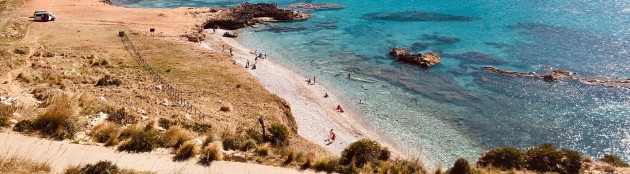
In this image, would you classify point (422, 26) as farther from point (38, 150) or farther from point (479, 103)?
point (38, 150)

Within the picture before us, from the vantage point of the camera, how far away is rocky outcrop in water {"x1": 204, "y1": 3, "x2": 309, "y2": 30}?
255 ft

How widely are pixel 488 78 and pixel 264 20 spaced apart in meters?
41.5

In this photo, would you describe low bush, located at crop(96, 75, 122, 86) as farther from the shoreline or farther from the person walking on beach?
the person walking on beach

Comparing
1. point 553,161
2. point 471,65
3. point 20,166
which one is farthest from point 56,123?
point 471,65

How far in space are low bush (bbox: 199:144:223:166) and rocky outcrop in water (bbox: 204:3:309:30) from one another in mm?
59805

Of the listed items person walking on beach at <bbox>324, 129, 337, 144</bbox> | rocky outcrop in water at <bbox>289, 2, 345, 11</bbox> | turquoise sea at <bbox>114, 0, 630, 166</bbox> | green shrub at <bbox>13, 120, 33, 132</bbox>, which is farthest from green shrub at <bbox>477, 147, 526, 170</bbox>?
rocky outcrop in water at <bbox>289, 2, 345, 11</bbox>

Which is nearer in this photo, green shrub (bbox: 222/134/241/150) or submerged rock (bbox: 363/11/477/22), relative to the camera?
green shrub (bbox: 222/134/241/150)

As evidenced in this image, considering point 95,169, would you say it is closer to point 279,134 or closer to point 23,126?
point 23,126

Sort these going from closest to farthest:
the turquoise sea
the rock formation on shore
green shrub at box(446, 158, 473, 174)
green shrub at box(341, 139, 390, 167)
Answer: green shrub at box(446, 158, 473, 174), green shrub at box(341, 139, 390, 167), the turquoise sea, the rock formation on shore

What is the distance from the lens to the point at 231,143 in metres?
22.0

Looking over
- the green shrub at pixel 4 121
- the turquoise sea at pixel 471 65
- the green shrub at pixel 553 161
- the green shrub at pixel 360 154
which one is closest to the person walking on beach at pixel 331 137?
the turquoise sea at pixel 471 65

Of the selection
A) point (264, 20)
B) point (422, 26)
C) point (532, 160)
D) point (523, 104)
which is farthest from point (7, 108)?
point (422, 26)

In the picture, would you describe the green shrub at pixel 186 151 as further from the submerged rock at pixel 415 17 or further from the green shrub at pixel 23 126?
the submerged rock at pixel 415 17

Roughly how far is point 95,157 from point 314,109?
28.0 m
